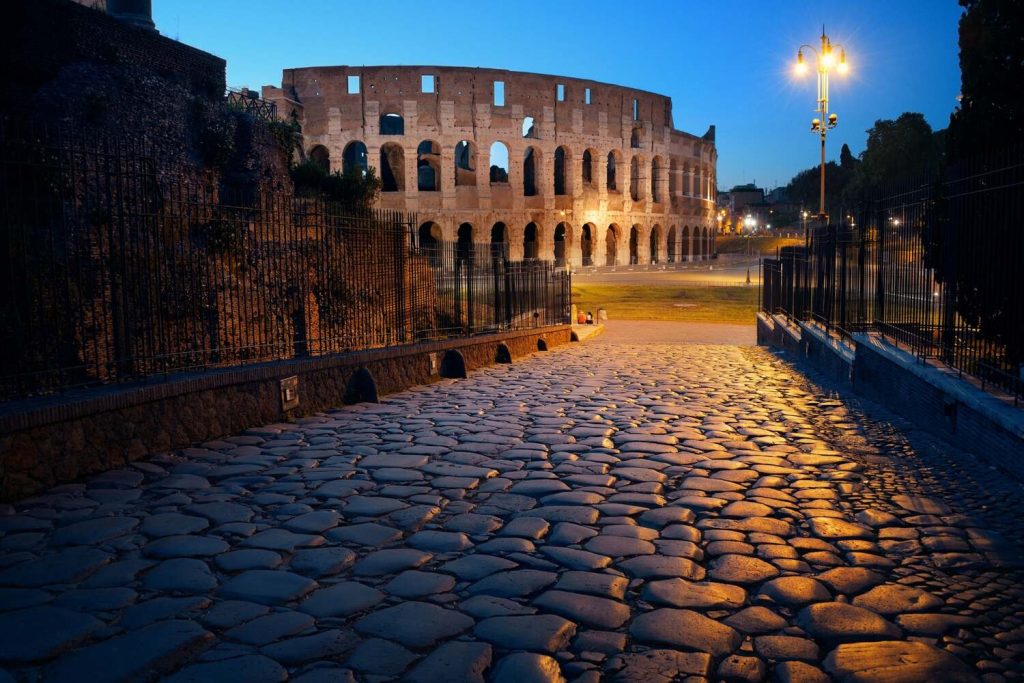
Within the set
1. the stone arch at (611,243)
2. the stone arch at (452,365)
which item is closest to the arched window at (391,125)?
the stone arch at (611,243)

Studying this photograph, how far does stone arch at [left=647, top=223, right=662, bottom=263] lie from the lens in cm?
5747

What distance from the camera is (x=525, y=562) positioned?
12.3ft

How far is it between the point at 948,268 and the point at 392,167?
44.7m

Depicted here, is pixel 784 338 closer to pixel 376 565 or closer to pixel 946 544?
pixel 946 544

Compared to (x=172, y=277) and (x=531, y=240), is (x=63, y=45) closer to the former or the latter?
(x=172, y=277)

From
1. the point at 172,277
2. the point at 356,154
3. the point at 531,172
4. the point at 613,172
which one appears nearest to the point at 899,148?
the point at 613,172

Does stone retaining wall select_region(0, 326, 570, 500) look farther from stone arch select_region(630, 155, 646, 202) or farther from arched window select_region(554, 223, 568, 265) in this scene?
stone arch select_region(630, 155, 646, 202)

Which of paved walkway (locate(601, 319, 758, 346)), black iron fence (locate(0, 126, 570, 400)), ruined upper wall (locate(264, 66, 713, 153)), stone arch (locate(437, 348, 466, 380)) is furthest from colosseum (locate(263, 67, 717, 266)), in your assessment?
stone arch (locate(437, 348, 466, 380))

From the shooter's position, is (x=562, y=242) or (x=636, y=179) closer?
(x=562, y=242)

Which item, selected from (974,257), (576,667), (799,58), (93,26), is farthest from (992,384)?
(799,58)

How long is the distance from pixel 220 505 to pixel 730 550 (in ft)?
9.73

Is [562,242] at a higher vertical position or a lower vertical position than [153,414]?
higher

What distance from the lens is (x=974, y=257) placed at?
22.0 ft

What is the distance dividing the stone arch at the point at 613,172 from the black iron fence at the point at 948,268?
43973 mm
